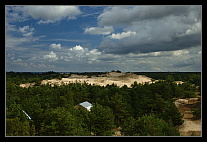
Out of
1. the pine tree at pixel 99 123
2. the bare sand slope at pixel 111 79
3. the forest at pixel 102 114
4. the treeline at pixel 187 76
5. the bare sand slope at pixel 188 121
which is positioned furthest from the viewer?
the bare sand slope at pixel 111 79

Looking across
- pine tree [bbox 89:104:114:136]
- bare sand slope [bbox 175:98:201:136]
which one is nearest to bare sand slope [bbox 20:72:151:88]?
bare sand slope [bbox 175:98:201:136]

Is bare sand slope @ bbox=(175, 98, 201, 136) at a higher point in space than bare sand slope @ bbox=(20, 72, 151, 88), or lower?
lower

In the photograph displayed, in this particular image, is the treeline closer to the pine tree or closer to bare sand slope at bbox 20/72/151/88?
Result: the pine tree

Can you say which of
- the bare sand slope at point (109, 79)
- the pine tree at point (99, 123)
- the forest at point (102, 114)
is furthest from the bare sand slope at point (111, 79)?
the pine tree at point (99, 123)

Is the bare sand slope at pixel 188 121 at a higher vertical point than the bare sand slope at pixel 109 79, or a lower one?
lower

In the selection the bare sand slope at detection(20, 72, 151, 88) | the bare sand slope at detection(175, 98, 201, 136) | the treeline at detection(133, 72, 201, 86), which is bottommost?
the bare sand slope at detection(175, 98, 201, 136)

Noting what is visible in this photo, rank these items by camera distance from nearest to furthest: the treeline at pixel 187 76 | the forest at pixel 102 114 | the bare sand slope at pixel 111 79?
1. the forest at pixel 102 114
2. the treeline at pixel 187 76
3. the bare sand slope at pixel 111 79

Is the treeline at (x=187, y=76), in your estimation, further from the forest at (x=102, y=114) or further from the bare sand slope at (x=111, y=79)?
the bare sand slope at (x=111, y=79)

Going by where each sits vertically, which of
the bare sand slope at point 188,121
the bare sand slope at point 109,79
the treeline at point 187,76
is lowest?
the bare sand slope at point 188,121

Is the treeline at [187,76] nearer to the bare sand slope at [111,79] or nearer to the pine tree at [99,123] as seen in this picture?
the pine tree at [99,123]

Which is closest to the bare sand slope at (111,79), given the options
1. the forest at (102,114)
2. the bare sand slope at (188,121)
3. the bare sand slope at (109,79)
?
the bare sand slope at (109,79)

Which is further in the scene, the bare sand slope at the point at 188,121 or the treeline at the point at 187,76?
the treeline at the point at 187,76

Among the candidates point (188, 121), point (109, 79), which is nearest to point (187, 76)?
point (188, 121)
